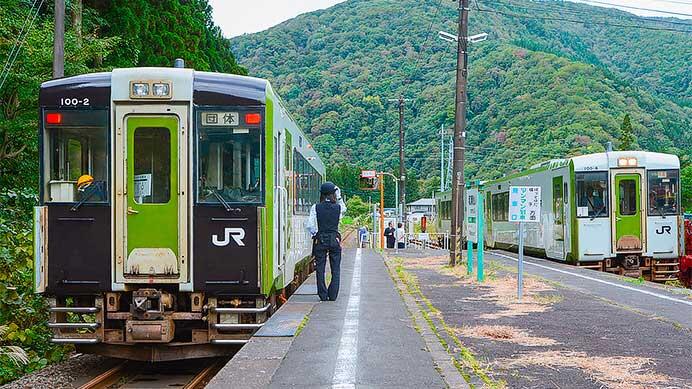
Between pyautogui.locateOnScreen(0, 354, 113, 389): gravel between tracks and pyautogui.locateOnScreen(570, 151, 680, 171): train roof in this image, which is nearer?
pyautogui.locateOnScreen(0, 354, 113, 389): gravel between tracks

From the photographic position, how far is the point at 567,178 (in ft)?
72.0

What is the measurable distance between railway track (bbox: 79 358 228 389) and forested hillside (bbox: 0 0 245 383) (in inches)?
41.6

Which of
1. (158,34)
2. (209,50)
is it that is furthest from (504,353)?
(209,50)

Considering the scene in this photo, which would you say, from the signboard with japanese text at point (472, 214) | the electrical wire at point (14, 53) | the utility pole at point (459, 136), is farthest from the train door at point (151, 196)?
the utility pole at point (459, 136)

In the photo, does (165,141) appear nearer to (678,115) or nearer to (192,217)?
(192,217)

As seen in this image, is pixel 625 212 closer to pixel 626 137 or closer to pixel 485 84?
pixel 626 137

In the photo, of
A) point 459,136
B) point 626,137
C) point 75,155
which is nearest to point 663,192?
point 459,136

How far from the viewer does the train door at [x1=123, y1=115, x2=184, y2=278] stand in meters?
9.20

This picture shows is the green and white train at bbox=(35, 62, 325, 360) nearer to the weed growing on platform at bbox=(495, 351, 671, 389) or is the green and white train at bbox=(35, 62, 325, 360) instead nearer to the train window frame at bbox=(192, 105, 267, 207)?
the train window frame at bbox=(192, 105, 267, 207)

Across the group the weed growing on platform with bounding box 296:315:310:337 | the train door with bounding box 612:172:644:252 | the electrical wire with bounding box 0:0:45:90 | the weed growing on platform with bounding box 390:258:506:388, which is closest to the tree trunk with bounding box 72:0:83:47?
the electrical wire with bounding box 0:0:45:90

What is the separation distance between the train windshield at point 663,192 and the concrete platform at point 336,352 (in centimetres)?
1095

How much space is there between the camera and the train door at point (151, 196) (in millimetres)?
9195

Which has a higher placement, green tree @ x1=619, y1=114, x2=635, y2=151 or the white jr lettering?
green tree @ x1=619, y1=114, x2=635, y2=151

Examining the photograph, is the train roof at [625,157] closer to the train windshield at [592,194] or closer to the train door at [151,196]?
the train windshield at [592,194]
